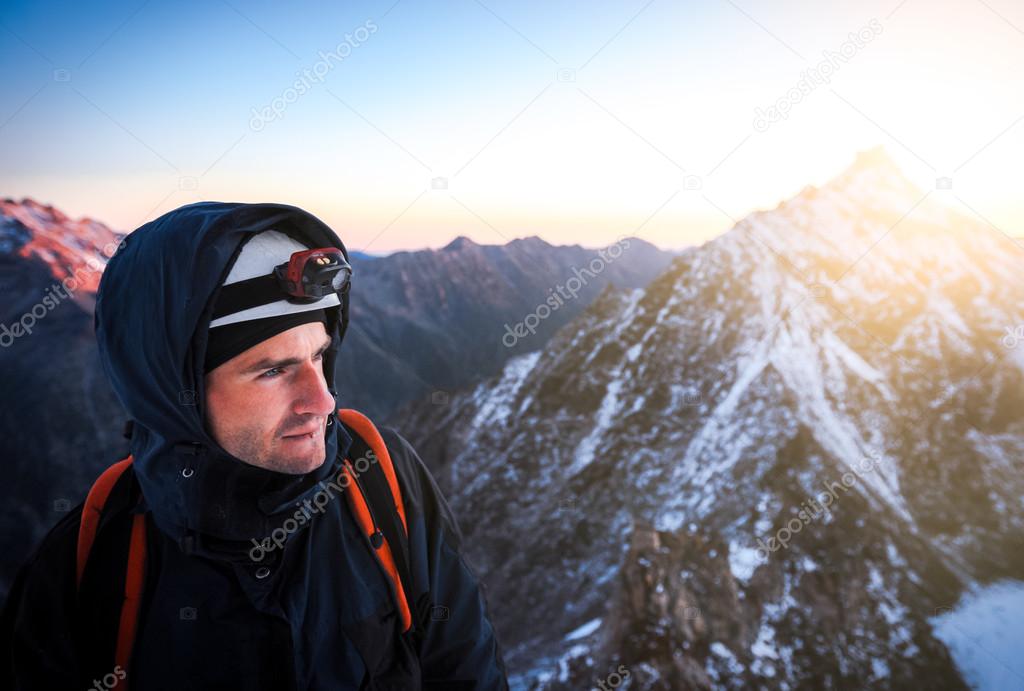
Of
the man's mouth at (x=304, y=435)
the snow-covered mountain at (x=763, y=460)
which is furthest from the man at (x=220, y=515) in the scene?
the snow-covered mountain at (x=763, y=460)

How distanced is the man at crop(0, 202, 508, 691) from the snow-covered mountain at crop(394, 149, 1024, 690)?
29.4ft

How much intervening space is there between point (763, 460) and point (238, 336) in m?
25.0

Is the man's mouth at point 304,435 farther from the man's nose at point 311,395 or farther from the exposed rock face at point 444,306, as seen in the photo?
the exposed rock face at point 444,306

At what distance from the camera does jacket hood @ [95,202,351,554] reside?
72.2 inches

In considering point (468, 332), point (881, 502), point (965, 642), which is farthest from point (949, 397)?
point (468, 332)

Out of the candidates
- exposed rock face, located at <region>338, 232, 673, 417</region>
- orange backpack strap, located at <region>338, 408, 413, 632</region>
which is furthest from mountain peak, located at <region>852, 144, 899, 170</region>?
orange backpack strap, located at <region>338, 408, 413, 632</region>

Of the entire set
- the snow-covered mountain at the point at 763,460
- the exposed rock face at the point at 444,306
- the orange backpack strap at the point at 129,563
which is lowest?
the snow-covered mountain at the point at 763,460

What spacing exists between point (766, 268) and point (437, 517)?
38.3 meters

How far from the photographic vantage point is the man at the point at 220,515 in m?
1.84

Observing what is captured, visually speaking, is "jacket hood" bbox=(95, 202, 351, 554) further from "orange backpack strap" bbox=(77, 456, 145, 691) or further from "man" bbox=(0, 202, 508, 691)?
"orange backpack strap" bbox=(77, 456, 145, 691)

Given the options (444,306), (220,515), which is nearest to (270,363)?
(220,515)

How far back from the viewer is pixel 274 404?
208 cm

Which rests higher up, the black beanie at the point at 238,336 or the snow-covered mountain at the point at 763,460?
the black beanie at the point at 238,336

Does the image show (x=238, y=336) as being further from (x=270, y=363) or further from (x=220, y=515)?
(x=220, y=515)
